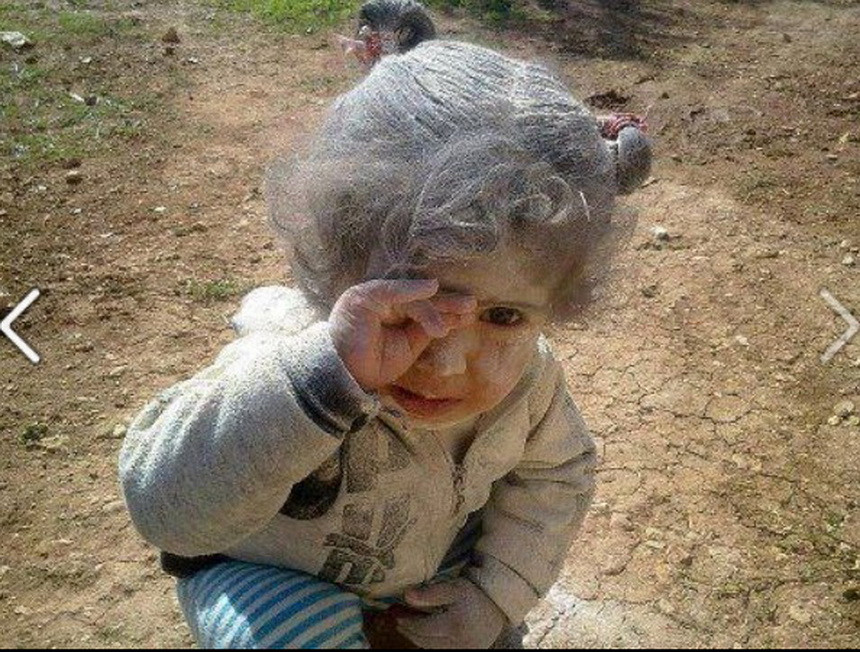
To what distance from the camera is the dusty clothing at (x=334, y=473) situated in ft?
3.98

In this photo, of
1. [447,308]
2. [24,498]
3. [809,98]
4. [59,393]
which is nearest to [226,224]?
[59,393]

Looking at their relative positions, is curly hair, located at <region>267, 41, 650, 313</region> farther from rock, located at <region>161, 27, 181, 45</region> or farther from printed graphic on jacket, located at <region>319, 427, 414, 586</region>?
rock, located at <region>161, 27, 181, 45</region>

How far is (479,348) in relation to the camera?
140 cm

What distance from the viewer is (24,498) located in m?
2.45

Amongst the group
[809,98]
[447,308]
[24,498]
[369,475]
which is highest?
[447,308]

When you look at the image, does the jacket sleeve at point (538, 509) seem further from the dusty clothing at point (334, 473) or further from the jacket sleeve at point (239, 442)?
the jacket sleeve at point (239, 442)

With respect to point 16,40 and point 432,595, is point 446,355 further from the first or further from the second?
point 16,40

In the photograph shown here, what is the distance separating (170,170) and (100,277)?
814 millimetres

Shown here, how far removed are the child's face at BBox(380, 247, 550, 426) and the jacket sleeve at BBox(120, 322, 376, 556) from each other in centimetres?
18

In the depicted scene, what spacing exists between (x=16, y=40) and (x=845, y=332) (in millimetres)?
3988

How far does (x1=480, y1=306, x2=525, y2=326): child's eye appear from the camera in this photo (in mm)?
1372

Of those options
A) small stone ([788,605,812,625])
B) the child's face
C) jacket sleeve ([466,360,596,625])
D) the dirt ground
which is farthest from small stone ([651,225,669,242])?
the child's face

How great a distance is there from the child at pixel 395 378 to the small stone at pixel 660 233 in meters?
1.96

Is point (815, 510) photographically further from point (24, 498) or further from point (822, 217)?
point (24, 498)
